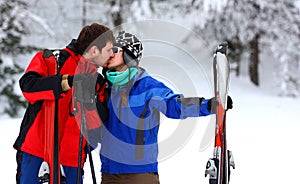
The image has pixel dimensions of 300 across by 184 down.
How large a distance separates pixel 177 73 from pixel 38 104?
1.06 meters

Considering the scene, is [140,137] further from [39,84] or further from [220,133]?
[39,84]

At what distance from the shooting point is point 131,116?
8.87 feet

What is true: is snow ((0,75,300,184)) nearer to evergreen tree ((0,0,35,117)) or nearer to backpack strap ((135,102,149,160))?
backpack strap ((135,102,149,160))

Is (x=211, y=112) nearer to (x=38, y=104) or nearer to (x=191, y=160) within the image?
(x=38, y=104)

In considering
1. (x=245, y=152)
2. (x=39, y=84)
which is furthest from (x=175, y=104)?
(x=245, y=152)

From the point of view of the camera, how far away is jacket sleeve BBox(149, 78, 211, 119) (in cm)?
247

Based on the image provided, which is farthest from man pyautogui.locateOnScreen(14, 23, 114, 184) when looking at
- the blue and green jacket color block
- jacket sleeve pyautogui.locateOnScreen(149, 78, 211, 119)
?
jacket sleeve pyautogui.locateOnScreen(149, 78, 211, 119)

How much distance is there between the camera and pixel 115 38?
286 centimetres

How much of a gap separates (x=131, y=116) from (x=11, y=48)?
1146 cm

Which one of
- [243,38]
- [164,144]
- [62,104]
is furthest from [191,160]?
[243,38]

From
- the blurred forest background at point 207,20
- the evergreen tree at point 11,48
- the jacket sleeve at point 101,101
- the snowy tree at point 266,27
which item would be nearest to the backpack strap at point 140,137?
the jacket sleeve at point 101,101

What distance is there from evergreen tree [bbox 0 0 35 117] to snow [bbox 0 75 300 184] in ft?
13.6

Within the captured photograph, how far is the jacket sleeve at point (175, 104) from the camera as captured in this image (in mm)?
2471

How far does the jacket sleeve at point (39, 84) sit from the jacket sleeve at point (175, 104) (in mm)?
569
